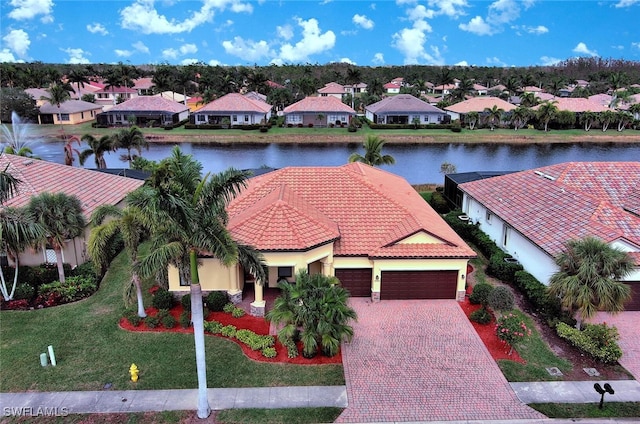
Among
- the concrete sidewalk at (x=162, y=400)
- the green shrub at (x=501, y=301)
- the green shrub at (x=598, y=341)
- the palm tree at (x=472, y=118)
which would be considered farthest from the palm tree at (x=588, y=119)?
the concrete sidewalk at (x=162, y=400)

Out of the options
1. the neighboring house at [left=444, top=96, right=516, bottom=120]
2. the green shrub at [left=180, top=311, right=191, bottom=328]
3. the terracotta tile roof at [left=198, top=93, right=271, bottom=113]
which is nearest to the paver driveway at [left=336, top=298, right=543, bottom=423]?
the green shrub at [left=180, top=311, right=191, bottom=328]

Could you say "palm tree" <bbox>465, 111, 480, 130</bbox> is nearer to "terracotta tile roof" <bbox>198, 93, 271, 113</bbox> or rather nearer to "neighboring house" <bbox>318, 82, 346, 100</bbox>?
"terracotta tile roof" <bbox>198, 93, 271, 113</bbox>

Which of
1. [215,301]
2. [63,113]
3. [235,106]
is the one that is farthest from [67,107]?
[215,301]

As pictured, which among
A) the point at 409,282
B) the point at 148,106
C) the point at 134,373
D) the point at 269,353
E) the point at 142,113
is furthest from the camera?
the point at 148,106

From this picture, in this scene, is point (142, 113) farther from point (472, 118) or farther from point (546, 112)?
point (546, 112)

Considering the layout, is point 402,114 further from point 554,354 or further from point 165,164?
point 165,164

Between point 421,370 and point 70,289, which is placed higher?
point 70,289

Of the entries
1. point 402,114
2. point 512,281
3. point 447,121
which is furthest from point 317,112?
point 512,281
